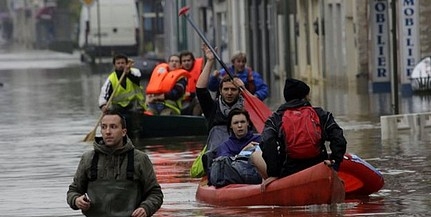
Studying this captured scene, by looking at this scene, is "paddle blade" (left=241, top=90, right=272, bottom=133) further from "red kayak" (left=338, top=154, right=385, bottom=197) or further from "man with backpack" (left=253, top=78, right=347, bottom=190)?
"man with backpack" (left=253, top=78, right=347, bottom=190)

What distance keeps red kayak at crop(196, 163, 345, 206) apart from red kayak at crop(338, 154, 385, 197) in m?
0.96

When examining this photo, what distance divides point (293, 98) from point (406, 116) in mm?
10649

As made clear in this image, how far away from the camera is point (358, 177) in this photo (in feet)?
52.7

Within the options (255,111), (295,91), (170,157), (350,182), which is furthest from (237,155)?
(170,157)

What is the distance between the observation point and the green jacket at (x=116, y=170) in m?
10.8

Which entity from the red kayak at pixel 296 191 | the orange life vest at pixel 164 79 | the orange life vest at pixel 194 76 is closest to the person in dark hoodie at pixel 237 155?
the red kayak at pixel 296 191

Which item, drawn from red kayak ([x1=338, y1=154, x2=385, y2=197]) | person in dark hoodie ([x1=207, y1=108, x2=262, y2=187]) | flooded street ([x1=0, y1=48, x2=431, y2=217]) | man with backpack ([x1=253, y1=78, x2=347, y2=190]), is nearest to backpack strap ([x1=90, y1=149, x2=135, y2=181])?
man with backpack ([x1=253, y1=78, x2=347, y2=190])

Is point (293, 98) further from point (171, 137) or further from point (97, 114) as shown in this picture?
point (97, 114)

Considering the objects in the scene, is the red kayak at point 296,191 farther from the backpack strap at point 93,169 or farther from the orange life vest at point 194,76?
the orange life vest at point 194,76

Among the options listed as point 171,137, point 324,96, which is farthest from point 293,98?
point 324,96

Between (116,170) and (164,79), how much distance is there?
1550cm

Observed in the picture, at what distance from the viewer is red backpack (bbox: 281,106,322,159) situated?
14.3 meters

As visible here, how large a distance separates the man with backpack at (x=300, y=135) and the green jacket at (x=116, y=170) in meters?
3.67

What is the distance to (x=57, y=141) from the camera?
27.4 metres
